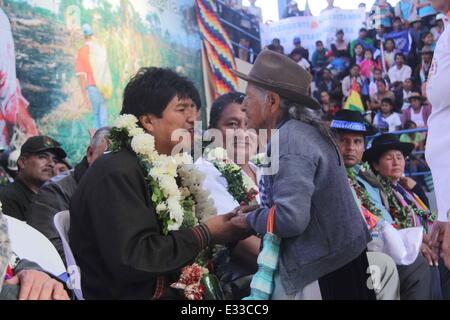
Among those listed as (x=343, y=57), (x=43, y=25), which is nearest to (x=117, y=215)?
(x=43, y=25)

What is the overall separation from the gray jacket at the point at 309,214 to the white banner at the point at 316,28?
8.71 meters

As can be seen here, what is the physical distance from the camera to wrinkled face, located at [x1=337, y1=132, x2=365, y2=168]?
169 inches

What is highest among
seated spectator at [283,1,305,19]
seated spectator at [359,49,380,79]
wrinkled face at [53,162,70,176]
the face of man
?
seated spectator at [283,1,305,19]

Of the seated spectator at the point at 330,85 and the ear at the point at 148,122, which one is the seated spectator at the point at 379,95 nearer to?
the seated spectator at the point at 330,85

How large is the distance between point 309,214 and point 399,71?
324 inches

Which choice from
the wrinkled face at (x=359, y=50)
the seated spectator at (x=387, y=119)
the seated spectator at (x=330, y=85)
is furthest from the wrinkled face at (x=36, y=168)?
the wrinkled face at (x=359, y=50)

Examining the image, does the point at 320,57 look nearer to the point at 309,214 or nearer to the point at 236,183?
the point at 236,183

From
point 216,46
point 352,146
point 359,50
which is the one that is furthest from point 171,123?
point 216,46

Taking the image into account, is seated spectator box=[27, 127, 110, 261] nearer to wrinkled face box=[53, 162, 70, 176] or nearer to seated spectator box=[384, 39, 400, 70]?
wrinkled face box=[53, 162, 70, 176]

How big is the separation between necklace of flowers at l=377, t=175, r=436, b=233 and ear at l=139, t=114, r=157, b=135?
7.70 ft

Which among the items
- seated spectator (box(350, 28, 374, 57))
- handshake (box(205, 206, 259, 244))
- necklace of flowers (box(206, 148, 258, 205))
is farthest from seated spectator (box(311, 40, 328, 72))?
handshake (box(205, 206, 259, 244))
